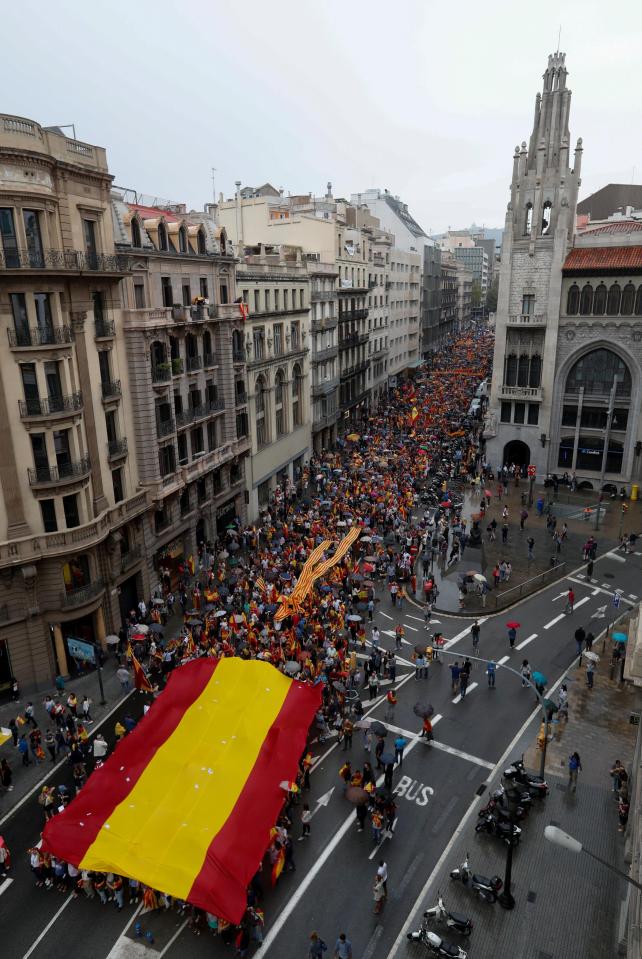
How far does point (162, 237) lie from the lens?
40000 millimetres

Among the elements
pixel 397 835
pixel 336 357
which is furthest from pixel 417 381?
pixel 397 835

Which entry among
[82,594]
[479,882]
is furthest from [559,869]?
[82,594]

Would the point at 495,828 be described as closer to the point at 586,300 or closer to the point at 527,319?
the point at 527,319

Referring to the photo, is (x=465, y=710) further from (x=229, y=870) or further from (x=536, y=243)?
(x=536, y=243)

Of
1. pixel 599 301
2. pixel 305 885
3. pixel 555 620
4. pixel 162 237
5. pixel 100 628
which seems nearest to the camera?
pixel 305 885

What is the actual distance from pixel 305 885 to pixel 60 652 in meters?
19.0

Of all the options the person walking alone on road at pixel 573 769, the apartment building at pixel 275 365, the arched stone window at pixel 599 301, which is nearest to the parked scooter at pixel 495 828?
the person walking alone on road at pixel 573 769

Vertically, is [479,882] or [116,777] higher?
[116,777]

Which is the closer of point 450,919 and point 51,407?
point 450,919

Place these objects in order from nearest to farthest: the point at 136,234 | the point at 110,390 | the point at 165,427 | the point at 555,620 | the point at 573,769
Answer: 1. the point at 573,769
2. the point at 110,390
3. the point at 136,234
4. the point at 555,620
5. the point at 165,427

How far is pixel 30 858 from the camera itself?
22.3 meters

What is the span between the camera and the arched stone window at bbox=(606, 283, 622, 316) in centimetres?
5588

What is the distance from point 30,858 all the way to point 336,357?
202 feet

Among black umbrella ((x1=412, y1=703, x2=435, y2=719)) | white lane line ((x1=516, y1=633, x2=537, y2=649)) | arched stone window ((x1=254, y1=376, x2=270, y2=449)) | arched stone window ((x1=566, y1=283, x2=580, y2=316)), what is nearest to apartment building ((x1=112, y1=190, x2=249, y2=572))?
arched stone window ((x1=254, y1=376, x2=270, y2=449))
